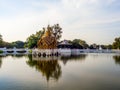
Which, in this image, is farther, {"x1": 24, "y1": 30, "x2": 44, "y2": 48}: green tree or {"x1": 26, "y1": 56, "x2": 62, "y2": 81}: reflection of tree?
{"x1": 24, "y1": 30, "x2": 44, "y2": 48}: green tree

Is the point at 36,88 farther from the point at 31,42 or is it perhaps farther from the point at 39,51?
the point at 31,42

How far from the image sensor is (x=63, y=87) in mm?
8508

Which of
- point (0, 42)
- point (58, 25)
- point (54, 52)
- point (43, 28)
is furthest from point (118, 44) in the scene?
point (0, 42)

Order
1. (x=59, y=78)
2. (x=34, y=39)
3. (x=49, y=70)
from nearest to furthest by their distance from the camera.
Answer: (x=59, y=78), (x=49, y=70), (x=34, y=39)

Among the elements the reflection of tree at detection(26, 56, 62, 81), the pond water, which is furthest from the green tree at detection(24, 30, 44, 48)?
the pond water

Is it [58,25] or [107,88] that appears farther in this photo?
[58,25]

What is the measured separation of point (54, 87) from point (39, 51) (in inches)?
891

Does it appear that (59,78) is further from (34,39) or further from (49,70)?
(34,39)

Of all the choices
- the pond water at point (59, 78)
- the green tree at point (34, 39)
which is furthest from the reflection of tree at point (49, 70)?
the green tree at point (34, 39)

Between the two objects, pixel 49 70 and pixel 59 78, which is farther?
pixel 49 70

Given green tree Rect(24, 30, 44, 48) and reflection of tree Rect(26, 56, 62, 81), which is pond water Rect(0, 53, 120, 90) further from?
green tree Rect(24, 30, 44, 48)

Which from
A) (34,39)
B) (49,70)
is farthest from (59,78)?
(34,39)

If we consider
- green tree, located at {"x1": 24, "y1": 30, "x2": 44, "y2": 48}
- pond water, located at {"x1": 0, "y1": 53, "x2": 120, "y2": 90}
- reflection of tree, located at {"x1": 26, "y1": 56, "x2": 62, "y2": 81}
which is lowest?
pond water, located at {"x1": 0, "y1": 53, "x2": 120, "y2": 90}

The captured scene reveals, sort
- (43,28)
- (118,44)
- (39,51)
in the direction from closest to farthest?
(39,51) → (43,28) → (118,44)
